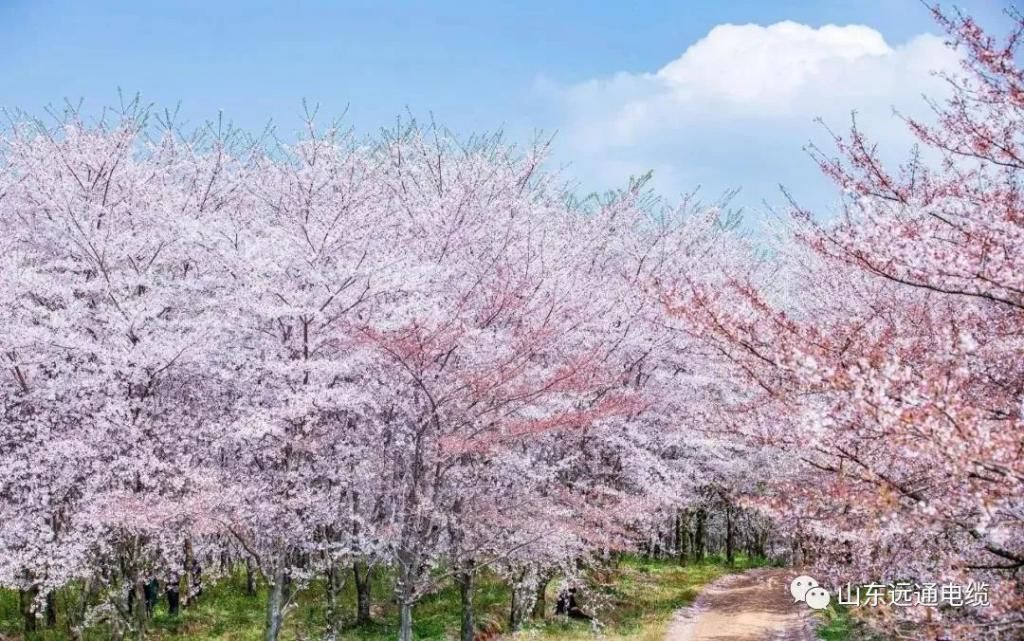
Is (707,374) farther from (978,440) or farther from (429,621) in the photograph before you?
(978,440)

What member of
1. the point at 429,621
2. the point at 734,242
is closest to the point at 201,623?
the point at 429,621

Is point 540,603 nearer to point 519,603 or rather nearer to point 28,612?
point 519,603

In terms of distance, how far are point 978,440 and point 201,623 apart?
739 inches

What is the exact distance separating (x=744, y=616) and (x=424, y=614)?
7.81m

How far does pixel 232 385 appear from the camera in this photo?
17.0m

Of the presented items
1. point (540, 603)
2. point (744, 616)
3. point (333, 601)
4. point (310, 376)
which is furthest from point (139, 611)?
point (744, 616)

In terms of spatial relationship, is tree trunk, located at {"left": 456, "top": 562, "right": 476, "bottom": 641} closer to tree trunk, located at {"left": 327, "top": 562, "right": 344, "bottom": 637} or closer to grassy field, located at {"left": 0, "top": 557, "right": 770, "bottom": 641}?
grassy field, located at {"left": 0, "top": 557, "right": 770, "bottom": 641}

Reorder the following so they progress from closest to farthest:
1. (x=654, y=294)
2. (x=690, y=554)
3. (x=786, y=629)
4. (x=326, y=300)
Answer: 1. (x=654, y=294)
2. (x=326, y=300)
3. (x=786, y=629)
4. (x=690, y=554)

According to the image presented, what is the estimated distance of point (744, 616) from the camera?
19984 millimetres

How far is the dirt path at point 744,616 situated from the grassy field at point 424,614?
50 cm

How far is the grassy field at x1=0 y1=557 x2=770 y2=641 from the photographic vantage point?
17688 mm

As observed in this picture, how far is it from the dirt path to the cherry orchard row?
10.6 feet

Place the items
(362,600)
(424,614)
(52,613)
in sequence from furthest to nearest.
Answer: (424,614)
(52,613)
(362,600)

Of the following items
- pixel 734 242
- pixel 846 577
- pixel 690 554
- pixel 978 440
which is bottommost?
pixel 690 554
